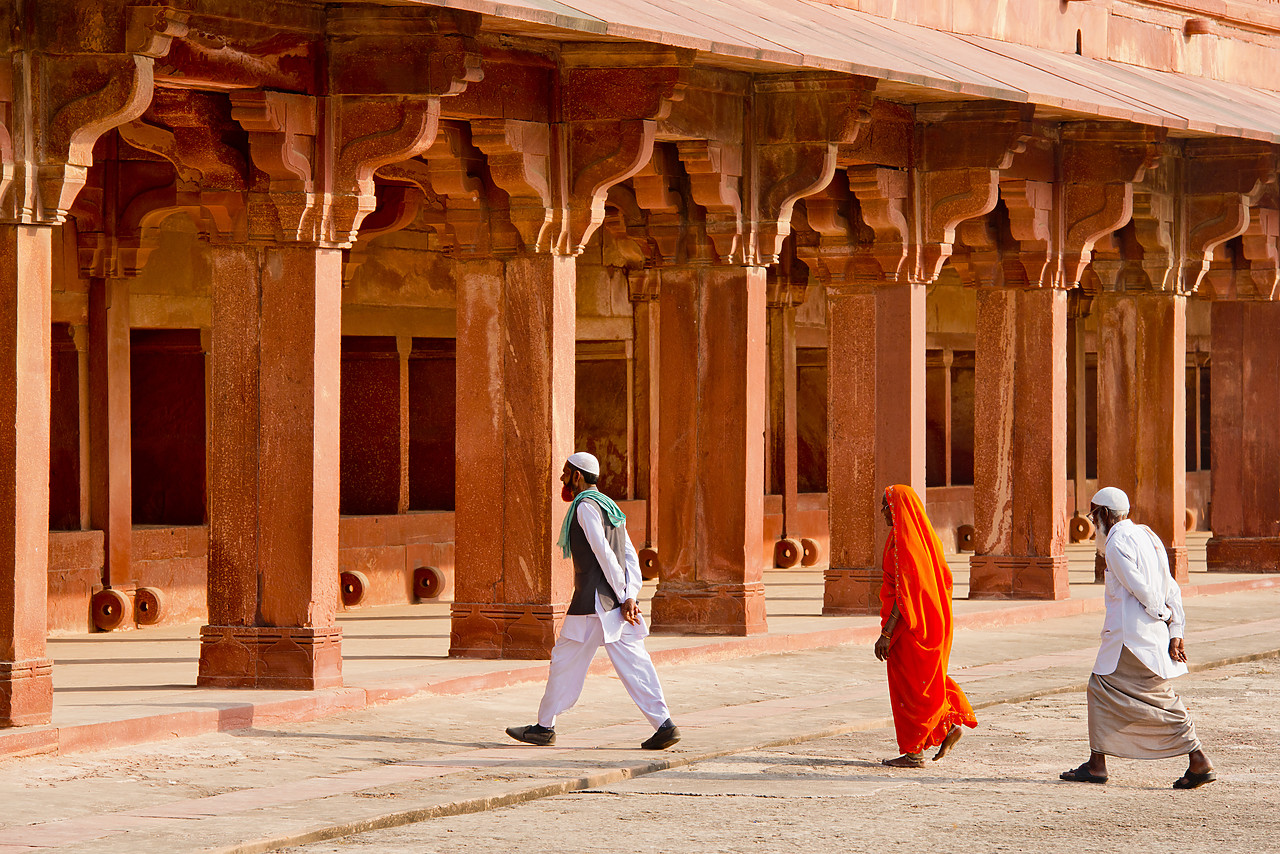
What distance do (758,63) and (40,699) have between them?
233 inches

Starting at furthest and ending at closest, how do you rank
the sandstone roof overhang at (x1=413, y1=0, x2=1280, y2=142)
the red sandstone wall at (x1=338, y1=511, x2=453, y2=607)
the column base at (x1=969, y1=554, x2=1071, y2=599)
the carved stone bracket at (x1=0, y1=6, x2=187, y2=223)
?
1. the column base at (x1=969, y1=554, x2=1071, y2=599)
2. the red sandstone wall at (x1=338, y1=511, x2=453, y2=607)
3. the sandstone roof overhang at (x1=413, y1=0, x2=1280, y2=142)
4. the carved stone bracket at (x1=0, y1=6, x2=187, y2=223)

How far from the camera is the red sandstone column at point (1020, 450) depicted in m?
16.6

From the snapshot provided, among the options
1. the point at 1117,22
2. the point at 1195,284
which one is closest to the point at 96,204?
the point at 1117,22

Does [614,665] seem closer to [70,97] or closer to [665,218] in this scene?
[70,97]

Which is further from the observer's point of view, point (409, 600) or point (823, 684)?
point (409, 600)

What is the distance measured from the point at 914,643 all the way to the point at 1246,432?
11.6 metres

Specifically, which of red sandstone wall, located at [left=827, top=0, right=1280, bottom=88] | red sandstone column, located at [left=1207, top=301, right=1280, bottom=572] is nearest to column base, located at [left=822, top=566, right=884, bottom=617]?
red sandstone wall, located at [left=827, top=0, right=1280, bottom=88]

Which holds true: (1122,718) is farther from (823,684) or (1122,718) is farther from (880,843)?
(823,684)

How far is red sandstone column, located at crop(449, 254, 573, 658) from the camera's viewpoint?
12156mm

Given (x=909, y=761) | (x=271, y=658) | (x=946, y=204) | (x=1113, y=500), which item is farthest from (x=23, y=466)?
(x=946, y=204)

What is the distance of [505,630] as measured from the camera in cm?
1220

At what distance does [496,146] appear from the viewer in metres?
12.0

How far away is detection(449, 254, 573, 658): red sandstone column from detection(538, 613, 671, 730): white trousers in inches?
107

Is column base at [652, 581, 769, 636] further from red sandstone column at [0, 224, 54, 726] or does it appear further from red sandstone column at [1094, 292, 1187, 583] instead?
red sandstone column at [1094, 292, 1187, 583]
